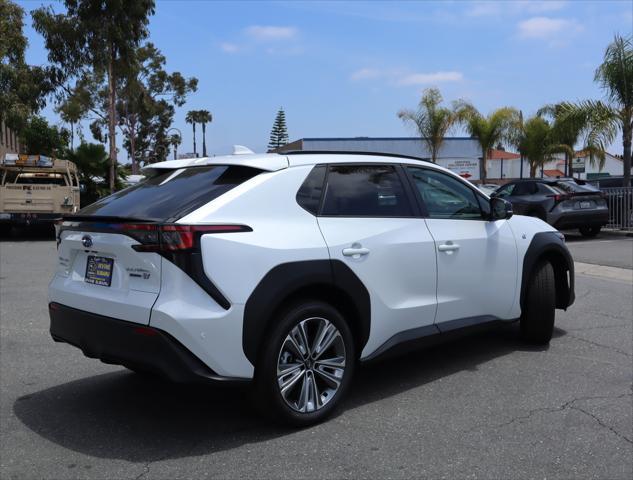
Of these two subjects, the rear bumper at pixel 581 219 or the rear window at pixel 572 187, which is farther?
the rear window at pixel 572 187

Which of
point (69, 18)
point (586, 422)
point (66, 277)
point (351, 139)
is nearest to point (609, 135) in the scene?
point (586, 422)

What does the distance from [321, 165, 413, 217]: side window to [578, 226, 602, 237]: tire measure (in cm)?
1364

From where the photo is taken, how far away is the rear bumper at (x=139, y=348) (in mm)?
3326

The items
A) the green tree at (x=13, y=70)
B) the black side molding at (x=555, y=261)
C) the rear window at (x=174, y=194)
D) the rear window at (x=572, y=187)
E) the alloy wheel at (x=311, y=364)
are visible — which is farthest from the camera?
the green tree at (x=13, y=70)

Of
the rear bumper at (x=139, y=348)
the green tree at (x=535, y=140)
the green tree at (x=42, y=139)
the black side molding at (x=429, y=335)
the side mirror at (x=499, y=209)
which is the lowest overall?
the black side molding at (x=429, y=335)

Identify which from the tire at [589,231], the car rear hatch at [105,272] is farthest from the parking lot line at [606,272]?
the car rear hatch at [105,272]

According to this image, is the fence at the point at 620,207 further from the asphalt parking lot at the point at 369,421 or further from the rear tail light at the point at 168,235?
the rear tail light at the point at 168,235

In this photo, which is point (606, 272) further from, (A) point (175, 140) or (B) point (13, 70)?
(A) point (175, 140)

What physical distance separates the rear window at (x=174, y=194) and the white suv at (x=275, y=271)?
14 millimetres

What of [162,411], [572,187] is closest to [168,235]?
[162,411]

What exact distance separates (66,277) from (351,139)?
154 ft

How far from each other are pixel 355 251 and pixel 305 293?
1.48 feet

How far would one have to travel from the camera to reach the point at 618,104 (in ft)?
62.1

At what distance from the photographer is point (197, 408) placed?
424 centimetres
